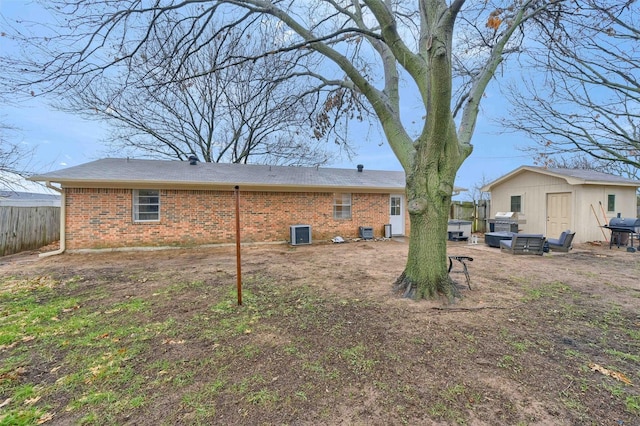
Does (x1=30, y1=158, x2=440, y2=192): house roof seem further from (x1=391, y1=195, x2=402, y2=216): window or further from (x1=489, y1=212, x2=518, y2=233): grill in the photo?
(x1=489, y1=212, x2=518, y2=233): grill

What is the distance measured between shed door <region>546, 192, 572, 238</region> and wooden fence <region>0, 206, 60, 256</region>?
20.9 m

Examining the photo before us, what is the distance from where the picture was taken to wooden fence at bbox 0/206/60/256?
8.87 metres

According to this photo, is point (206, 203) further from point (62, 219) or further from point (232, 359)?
point (232, 359)

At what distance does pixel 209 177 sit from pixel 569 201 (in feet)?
49.7

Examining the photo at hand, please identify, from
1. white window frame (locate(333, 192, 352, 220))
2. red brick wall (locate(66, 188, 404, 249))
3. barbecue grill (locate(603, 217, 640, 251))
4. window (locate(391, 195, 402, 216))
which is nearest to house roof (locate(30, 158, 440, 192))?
red brick wall (locate(66, 188, 404, 249))

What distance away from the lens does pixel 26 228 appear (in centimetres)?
957

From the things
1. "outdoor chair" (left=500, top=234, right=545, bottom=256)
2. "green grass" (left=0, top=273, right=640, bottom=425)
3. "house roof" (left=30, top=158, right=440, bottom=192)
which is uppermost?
"house roof" (left=30, top=158, right=440, bottom=192)

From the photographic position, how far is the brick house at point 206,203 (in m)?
9.26

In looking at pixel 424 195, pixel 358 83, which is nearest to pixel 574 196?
pixel 424 195

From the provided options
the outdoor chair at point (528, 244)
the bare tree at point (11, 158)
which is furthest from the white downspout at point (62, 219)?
the outdoor chair at point (528, 244)

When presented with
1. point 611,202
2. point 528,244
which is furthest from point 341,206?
point 611,202

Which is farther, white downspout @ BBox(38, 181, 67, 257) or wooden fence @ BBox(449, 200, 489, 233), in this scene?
wooden fence @ BBox(449, 200, 489, 233)

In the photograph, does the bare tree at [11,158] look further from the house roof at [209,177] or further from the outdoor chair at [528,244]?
the outdoor chair at [528,244]

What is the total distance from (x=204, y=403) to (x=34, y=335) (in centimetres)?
292
